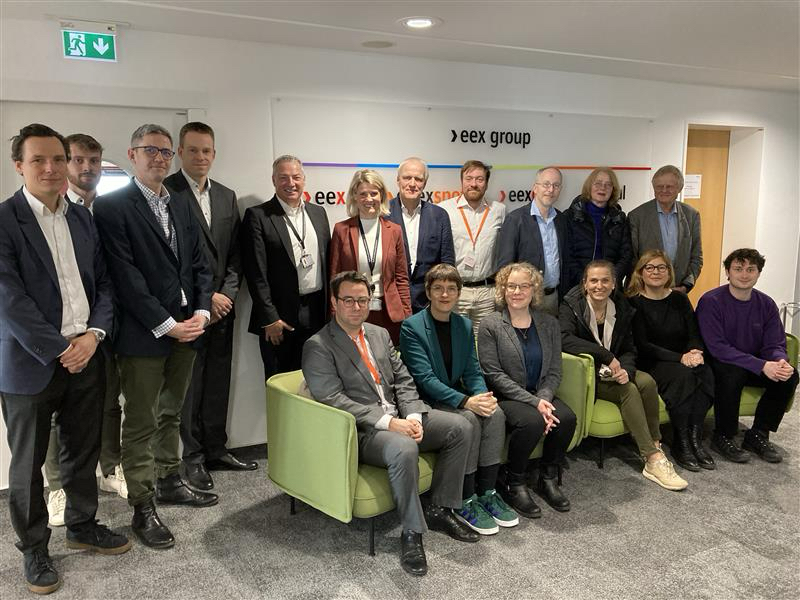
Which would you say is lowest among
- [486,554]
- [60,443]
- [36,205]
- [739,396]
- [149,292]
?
[486,554]

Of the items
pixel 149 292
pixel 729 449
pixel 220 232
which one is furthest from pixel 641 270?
pixel 149 292

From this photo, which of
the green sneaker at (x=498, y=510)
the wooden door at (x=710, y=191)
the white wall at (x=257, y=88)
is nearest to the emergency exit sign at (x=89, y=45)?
the white wall at (x=257, y=88)

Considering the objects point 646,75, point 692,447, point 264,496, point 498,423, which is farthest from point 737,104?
point 264,496

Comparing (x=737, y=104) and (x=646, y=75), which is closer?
(x=646, y=75)

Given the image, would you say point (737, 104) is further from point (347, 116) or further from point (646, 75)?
point (347, 116)

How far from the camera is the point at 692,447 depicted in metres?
3.92

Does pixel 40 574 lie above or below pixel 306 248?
below

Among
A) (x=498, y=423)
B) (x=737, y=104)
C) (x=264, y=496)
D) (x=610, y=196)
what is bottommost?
(x=264, y=496)

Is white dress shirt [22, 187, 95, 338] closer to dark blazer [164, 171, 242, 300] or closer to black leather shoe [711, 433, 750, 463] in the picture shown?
dark blazer [164, 171, 242, 300]

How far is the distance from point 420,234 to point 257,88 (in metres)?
1.33

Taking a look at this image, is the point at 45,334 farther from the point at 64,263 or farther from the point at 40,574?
the point at 40,574

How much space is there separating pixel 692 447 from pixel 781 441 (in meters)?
0.84

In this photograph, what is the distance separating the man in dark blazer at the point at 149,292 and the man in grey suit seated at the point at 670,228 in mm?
3244

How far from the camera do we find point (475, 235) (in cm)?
421
